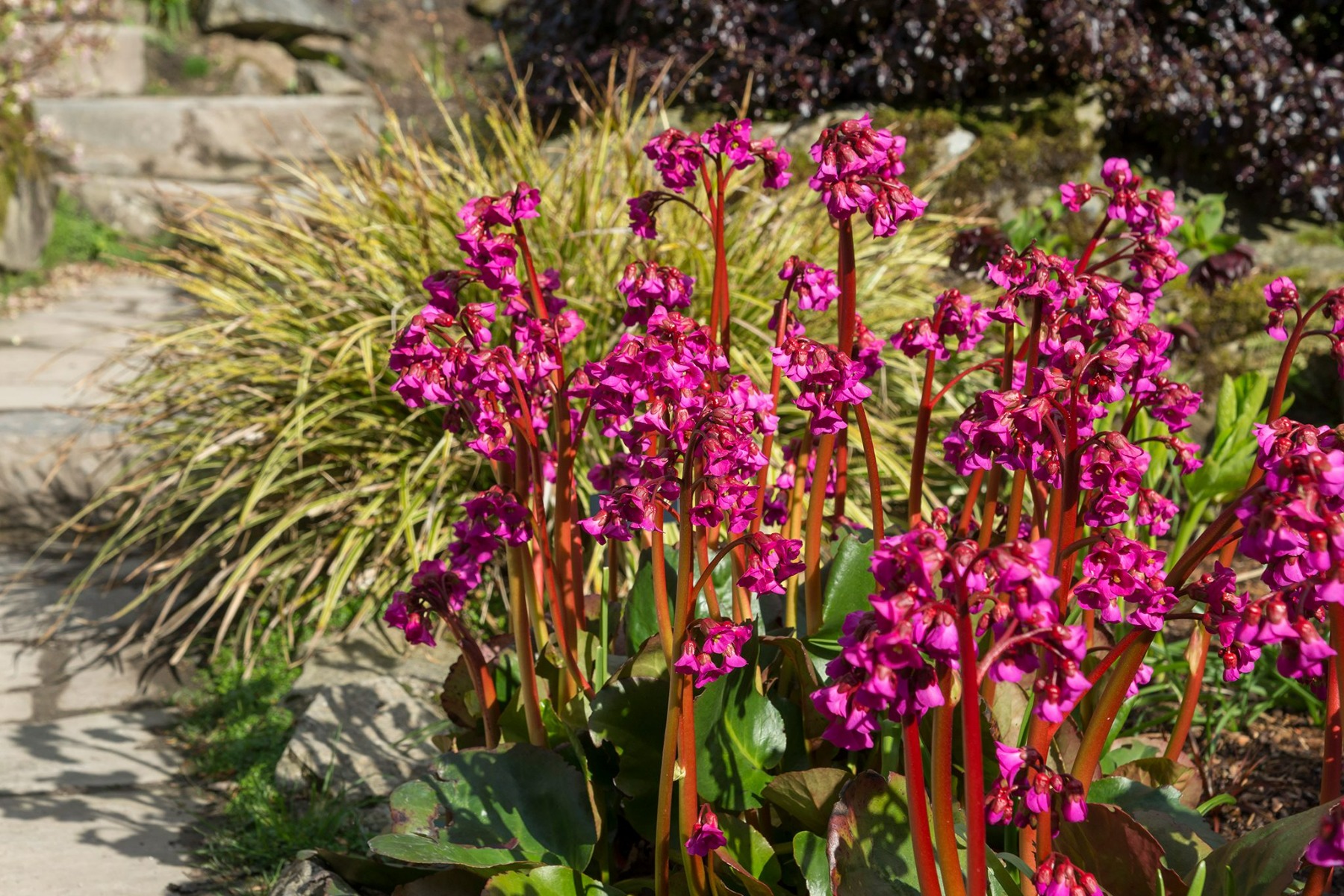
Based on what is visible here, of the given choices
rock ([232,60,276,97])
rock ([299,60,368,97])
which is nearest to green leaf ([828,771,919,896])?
rock ([299,60,368,97])

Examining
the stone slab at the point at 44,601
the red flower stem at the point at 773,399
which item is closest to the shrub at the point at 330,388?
the stone slab at the point at 44,601

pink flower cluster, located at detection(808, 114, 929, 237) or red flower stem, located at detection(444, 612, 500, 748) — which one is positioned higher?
pink flower cluster, located at detection(808, 114, 929, 237)

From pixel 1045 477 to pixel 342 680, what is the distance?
77.9 inches

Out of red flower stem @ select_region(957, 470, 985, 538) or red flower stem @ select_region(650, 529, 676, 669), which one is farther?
red flower stem @ select_region(957, 470, 985, 538)

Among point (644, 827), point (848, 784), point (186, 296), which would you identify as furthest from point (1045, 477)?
point (186, 296)

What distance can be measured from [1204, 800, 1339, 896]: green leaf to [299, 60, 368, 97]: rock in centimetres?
1096

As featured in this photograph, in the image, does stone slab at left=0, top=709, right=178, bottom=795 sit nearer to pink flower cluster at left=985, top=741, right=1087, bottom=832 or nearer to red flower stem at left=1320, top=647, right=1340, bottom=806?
pink flower cluster at left=985, top=741, right=1087, bottom=832

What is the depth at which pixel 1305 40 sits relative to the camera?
15.1ft

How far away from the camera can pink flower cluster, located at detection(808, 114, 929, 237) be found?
1.28 m

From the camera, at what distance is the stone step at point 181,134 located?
859cm

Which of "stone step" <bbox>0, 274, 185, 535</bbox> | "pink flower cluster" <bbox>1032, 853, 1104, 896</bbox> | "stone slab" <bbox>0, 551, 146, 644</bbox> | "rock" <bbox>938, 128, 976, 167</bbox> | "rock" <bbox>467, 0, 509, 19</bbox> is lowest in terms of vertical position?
"stone slab" <bbox>0, 551, 146, 644</bbox>

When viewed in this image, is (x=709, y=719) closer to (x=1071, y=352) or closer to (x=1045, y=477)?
(x=1045, y=477)

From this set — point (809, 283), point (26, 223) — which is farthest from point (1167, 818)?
point (26, 223)

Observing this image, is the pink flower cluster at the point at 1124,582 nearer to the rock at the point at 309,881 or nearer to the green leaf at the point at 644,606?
the green leaf at the point at 644,606
